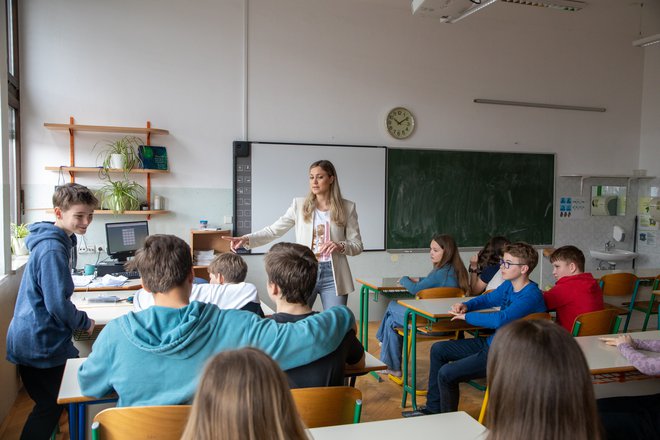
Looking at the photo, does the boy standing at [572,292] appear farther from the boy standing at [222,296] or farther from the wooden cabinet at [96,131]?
the wooden cabinet at [96,131]

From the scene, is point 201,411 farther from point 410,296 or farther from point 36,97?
point 36,97

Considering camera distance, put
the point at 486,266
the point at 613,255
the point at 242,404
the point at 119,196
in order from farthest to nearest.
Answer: the point at 613,255 → the point at 119,196 → the point at 486,266 → the point at 242,404

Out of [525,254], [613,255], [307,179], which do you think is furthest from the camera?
[613,255]

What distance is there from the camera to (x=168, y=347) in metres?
1.52

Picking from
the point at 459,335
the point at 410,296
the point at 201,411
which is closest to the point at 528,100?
the point at 410,296

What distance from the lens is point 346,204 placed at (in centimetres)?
363

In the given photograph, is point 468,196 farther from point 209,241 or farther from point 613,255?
point 209,241

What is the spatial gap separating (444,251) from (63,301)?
2610 millimetres

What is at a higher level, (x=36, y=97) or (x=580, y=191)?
(x=36, y=97)

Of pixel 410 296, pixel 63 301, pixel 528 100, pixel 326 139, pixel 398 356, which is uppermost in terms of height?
pixel 528 100

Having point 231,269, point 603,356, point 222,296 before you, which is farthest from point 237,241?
point 603,356

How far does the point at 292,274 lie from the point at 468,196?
4.82 metres

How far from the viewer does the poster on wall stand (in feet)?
22.2

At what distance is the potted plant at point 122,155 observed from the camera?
16.3 ft
